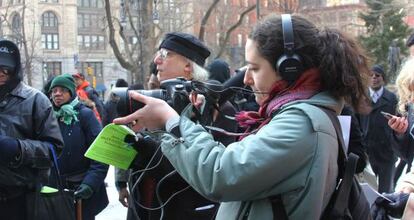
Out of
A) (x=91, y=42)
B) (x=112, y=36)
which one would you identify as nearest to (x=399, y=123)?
(x=112, y=36)

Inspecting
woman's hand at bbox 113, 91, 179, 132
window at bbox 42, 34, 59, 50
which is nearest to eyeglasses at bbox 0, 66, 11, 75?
woman's hand at bbox 113, 91, 179, 132

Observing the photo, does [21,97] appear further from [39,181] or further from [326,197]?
[326,197]

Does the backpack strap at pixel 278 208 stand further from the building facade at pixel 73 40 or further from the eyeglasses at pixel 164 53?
the building facade at pixel 73 40

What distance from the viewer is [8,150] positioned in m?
3.33

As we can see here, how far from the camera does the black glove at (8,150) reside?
3.33 m

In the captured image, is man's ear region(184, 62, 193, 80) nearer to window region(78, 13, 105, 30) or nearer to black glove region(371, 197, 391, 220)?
black glove region(371, 197, 391, 220)

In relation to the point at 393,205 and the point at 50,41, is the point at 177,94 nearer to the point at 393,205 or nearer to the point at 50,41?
the point at 393,205

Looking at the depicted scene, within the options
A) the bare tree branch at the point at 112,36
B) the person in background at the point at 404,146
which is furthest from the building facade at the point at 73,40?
the person in background at the point at 404,146

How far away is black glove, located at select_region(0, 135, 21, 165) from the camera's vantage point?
3326mm

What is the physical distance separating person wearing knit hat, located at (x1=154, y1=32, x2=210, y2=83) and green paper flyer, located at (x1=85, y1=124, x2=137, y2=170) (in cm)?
60

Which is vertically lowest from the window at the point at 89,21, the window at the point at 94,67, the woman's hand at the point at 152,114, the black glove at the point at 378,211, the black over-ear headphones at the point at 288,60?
the window at the point at 94,67

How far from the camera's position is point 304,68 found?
6.59 feet

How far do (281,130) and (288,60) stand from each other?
26 centimetres

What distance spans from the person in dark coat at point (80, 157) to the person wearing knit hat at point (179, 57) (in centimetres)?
175
